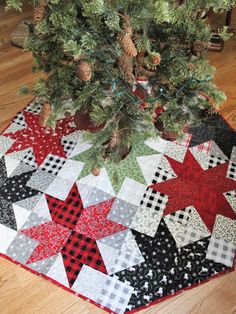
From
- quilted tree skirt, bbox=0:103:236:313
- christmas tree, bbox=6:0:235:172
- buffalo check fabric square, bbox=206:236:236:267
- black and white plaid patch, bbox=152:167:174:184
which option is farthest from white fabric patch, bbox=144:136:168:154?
buffalo check fabric square, bbox=206:236:236:267

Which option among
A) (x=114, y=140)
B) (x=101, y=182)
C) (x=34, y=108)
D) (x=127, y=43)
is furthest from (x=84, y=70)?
(x=34, y=108)

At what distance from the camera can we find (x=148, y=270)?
1.16 metres

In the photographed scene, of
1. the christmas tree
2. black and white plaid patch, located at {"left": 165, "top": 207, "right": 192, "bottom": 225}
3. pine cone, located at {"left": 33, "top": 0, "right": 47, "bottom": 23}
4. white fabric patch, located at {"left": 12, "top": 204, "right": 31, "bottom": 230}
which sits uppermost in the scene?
pine cone, located at {"left": 33, "top": 0, "right": 47, "bottom": 23}

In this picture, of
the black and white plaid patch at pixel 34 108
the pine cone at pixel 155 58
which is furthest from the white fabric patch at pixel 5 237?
the pine cone at pixel 155 58

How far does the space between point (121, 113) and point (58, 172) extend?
18.3 inches

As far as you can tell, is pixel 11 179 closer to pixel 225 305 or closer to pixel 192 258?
pixel 192 258

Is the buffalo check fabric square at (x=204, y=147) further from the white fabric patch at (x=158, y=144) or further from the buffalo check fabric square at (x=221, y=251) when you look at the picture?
the buffalo check fabric square at (x=221, y=251)

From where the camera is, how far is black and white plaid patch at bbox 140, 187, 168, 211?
1.31 metres

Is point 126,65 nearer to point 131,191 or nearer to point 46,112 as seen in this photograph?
point 46,112

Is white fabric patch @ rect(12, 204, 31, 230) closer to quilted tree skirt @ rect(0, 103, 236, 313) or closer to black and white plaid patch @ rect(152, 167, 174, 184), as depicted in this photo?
quilted tree skirt @ rect(0, 103, 236, 313)

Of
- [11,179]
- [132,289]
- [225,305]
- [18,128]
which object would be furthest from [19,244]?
[225,305]

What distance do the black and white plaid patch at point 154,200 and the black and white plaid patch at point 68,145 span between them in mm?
395

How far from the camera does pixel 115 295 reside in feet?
3.66

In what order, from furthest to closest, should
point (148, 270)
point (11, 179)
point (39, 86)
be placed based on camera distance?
point (11, 179) < point (148, 270) < point (39, 86)
